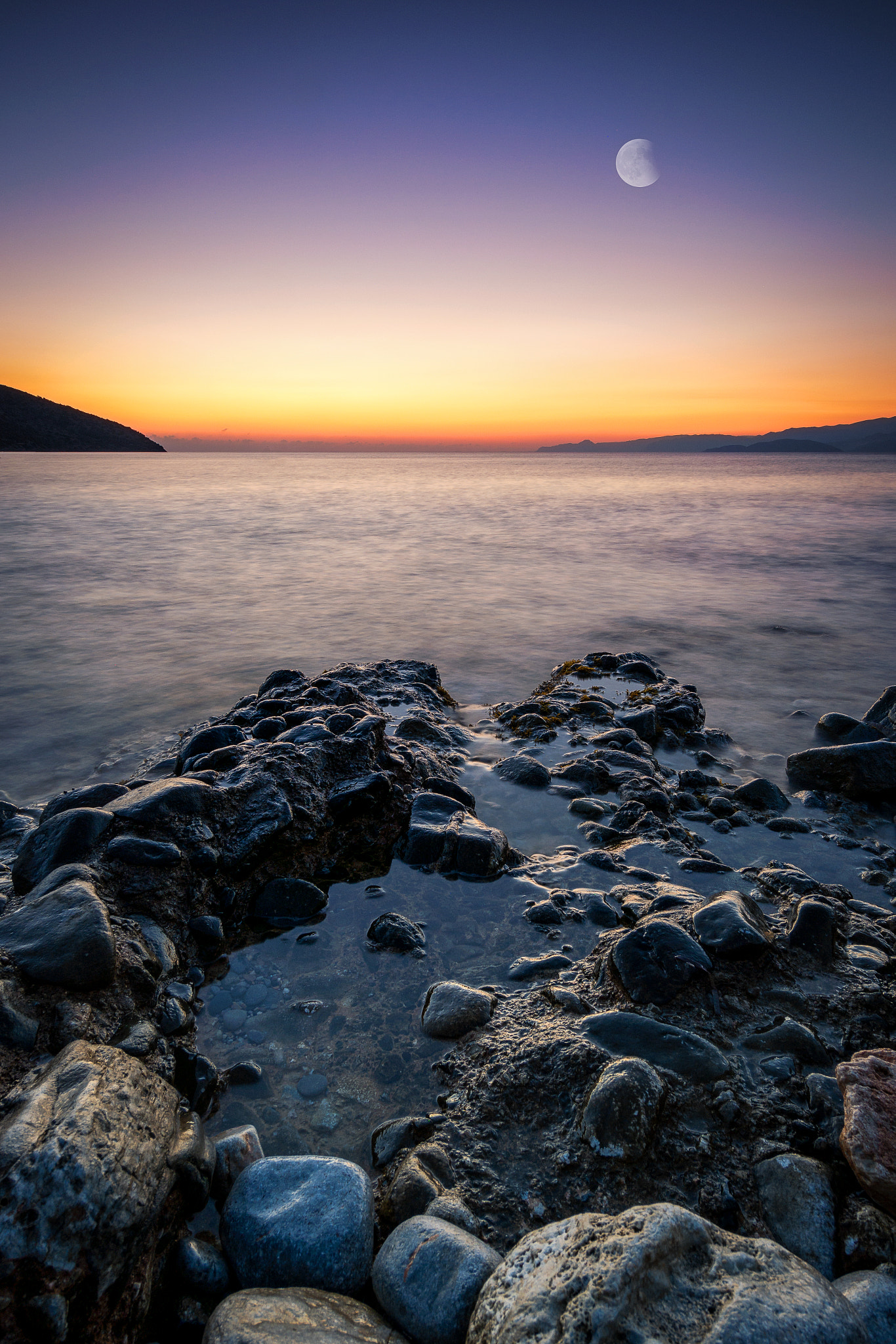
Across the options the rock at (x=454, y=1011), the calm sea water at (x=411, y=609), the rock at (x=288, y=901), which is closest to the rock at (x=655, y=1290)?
the rock at (x=454, y=1011)

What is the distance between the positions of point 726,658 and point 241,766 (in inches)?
277

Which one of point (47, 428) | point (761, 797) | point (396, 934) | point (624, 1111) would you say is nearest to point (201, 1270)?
point (624, 1111)

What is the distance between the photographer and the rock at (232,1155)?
1.94 meters

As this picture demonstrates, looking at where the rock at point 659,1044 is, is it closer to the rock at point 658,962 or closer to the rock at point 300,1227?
the rock at point 658,962

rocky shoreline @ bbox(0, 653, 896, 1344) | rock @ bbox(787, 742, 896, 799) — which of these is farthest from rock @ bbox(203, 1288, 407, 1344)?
rock @ bbox(787, 742, 896, 799)

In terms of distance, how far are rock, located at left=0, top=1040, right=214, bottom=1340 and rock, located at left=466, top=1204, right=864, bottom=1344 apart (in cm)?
83

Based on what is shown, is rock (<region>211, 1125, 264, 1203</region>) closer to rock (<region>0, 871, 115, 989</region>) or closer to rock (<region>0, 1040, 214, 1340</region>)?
rock (<region>0, 1040, 214, 1340</region>)

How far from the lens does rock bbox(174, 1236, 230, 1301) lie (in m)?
1.70

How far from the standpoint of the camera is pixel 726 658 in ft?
28.8

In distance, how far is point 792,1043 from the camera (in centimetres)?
236

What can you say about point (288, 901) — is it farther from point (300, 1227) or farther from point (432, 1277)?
point (432, 1277)

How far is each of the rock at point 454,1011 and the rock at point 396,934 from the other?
0.35 metres

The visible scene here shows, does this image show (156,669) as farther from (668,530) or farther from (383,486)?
(383,486)

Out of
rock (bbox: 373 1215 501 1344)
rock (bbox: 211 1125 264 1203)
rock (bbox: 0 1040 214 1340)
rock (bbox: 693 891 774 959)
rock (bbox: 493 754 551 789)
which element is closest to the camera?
rock (bbox: 0 1040 214 1340)
